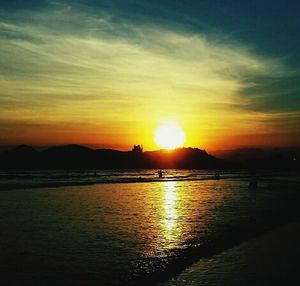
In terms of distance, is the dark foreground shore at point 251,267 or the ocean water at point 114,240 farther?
the ocean water at point 114,240

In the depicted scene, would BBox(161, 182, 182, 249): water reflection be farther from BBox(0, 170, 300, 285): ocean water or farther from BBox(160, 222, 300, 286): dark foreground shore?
BBox(160, 222, 300, 286): dark foreground shore

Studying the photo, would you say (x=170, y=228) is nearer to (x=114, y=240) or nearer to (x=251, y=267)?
(x=114, y=240)

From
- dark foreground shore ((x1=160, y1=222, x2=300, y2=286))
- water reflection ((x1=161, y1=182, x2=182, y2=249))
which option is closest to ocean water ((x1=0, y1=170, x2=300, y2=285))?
water reflection ((x1=161, y1=182, x2=182, y2=249))

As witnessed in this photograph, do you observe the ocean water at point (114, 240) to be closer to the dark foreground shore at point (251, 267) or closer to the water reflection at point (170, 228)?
the water reflection at point (170, 228)

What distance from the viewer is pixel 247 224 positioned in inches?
847

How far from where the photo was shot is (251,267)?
1285 cm

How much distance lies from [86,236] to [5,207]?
553 inches

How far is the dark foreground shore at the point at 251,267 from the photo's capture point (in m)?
11.3

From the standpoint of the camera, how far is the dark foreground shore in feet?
37.2

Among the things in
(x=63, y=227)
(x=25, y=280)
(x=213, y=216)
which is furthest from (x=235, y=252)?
(x=213, y=216)

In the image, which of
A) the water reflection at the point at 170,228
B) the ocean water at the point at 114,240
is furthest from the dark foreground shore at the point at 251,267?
the water reflection at the point at 170,228

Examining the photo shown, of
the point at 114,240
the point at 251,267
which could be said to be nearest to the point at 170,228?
→ the point at 114,240

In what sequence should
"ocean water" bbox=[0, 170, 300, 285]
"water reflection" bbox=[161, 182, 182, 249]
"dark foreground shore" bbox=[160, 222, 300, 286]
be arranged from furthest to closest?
"water reflection" bbox=[161, 182, 182, 249]
"ocean water" bbox=[0, 170, 300, 285]
"dark foreground shore" bbox=[160, 222, 300, 286]

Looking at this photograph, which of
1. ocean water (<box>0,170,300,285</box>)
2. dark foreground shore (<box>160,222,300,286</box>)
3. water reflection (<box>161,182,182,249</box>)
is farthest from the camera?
water reflection (<box>161,182,182,249</box>)
